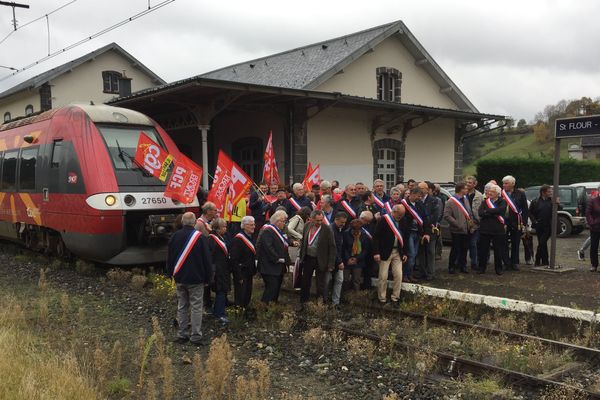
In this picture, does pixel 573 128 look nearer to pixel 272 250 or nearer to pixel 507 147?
pixel 272 250

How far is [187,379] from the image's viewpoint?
5633 mm

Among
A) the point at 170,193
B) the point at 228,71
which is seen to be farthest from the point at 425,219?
the point at 228,71

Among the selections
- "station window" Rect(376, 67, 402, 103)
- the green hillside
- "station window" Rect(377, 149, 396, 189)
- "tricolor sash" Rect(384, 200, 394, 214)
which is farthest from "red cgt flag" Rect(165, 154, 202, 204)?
the green hillside

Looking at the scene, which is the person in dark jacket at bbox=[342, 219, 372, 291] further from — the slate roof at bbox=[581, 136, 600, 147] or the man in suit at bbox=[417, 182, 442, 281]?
the slate roof at bbox=[581, 136, 600, 147]

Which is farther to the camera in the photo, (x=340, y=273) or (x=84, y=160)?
(x=84, y=160)

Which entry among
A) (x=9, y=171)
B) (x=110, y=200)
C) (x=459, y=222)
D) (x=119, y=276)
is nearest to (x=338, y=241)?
(x=459, y=222)

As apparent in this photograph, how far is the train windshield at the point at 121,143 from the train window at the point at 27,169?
2113mm

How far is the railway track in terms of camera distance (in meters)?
5.38

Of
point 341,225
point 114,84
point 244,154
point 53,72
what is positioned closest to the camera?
point 341,225

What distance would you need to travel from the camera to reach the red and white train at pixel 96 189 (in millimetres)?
9664

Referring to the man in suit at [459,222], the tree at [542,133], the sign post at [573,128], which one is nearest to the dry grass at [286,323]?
the man in suit at [459,222]

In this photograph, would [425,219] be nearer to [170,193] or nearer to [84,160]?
[170,193]

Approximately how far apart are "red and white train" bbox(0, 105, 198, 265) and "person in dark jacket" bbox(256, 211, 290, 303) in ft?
9.40

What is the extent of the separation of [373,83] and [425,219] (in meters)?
12.3
